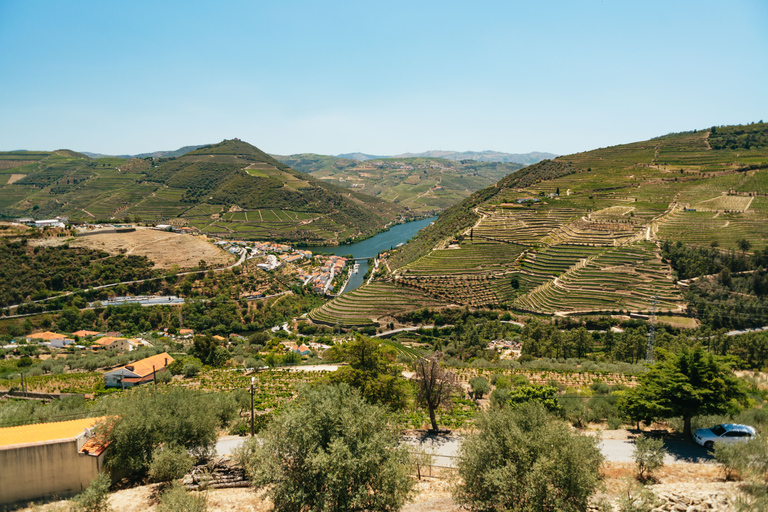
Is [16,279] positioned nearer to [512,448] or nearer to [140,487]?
[140,487]

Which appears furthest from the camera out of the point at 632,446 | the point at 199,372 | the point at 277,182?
the point at 277,182

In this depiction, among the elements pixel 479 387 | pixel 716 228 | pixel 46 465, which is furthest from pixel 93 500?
pixel 716 228

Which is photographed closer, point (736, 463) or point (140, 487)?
point (736, 463)

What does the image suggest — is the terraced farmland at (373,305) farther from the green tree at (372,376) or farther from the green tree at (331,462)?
the green tree at (331,462)

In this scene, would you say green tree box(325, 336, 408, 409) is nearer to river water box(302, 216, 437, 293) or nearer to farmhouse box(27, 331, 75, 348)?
farmhouse box(27, 331, 75, 348)

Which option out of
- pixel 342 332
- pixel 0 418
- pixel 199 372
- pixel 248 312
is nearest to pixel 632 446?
pixel 0 418

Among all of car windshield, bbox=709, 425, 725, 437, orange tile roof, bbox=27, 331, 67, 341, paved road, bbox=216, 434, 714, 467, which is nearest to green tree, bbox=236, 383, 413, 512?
paved road, bbox=216, 434, 714, 467

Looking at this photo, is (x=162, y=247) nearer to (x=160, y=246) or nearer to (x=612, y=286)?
(x=160, y=246)
